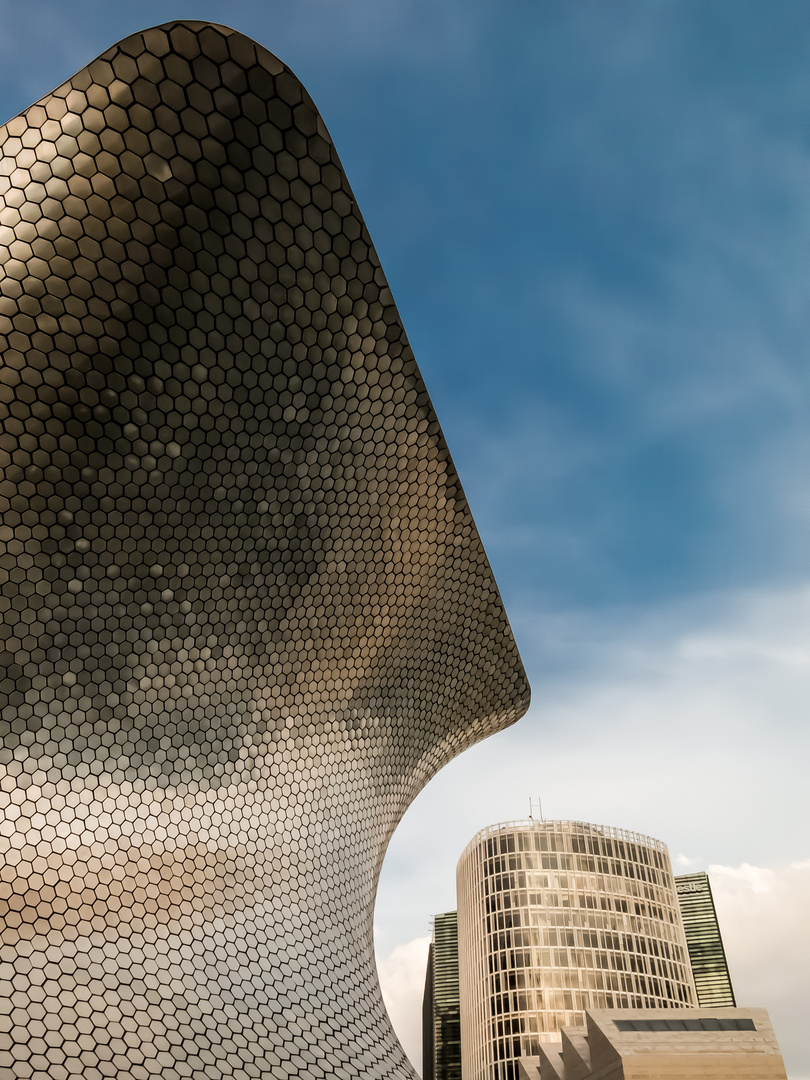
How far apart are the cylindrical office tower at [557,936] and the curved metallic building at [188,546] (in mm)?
48763

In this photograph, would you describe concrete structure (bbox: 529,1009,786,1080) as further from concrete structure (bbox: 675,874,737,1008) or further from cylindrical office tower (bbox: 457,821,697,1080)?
concrete structure (bbox: 675,874,737,1008)

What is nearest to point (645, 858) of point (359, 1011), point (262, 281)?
point (359, 1011)

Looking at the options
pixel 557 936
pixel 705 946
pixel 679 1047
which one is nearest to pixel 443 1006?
pixel 705 946

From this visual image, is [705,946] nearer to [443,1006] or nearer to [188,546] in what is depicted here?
[443,1006]

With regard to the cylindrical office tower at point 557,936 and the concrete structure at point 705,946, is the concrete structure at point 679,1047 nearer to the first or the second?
the cylindrical office tower at point 557,936

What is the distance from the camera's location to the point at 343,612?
26.7ft

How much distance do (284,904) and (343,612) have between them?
2940 millimetres

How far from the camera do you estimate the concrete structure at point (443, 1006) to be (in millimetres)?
79312

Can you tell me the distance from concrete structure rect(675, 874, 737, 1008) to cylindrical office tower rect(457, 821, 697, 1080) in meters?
36.7

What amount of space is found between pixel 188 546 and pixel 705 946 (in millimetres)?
102184

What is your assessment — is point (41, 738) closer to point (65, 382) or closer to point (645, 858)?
point (65, 382)

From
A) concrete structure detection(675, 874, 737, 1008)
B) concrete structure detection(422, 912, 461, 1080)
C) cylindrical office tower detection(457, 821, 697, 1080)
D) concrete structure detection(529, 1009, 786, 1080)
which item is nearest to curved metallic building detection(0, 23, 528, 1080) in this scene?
concrete structure detection(529, 1009, 786, 1080)

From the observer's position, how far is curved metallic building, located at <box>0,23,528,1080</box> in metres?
5.45

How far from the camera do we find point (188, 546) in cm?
674
